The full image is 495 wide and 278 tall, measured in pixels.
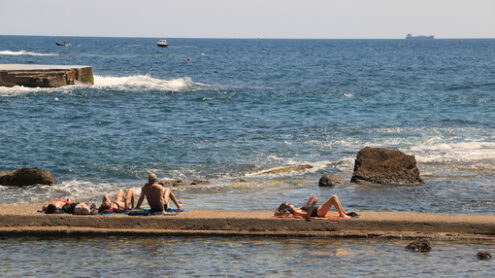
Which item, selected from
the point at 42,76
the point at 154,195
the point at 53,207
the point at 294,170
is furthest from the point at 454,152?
the point at 42,76

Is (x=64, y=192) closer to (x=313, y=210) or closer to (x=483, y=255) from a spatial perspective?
(x=313, y=210)

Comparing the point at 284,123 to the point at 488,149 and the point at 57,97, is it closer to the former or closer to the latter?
the point at 488,149

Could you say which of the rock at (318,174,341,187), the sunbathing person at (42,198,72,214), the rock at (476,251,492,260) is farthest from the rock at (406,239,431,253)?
the sunbathing person at (42,198,72,214)

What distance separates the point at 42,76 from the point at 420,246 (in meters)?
39.7

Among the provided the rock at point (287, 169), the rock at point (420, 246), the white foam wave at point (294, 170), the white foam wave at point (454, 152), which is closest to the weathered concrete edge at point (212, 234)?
the rock at point (420, 246)

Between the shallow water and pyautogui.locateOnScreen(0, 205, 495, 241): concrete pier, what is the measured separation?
0.23 m

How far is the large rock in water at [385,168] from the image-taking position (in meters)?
19.3

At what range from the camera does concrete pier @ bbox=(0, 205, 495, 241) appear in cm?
1336

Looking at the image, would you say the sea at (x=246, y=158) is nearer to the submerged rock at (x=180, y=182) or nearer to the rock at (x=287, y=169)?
the rock at (x=287, y=169)

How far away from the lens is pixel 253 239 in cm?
1335

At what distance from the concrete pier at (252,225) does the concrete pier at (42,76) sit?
114ft

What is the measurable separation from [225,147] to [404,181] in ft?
30.1

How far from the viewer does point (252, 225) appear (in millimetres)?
13625

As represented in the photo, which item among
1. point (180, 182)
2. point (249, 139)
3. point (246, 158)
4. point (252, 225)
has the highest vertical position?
point (249, 139)
